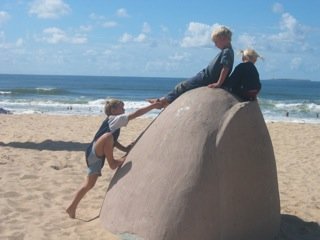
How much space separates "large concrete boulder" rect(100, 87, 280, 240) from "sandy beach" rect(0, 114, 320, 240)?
1.29 feet

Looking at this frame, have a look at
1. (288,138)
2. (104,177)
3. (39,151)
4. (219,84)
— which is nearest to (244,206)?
(219,84)

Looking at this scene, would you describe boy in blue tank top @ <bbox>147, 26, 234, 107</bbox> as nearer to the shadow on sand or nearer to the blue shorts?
the blue shorts

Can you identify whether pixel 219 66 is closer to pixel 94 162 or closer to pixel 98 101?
pixel 94 162

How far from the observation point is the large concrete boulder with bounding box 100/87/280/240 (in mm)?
4348

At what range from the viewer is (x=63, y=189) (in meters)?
6.63

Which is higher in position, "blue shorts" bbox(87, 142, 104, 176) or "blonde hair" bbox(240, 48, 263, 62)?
"blonde hair" bbox(240, 48, 263, 62)

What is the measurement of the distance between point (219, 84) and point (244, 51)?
0.48 m

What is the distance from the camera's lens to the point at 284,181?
8164 millimetres

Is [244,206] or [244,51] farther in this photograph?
[244,51]

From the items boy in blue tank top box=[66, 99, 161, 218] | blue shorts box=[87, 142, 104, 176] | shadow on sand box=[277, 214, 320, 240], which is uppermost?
boy in blue tank top box=[66, 99, 161, 218]

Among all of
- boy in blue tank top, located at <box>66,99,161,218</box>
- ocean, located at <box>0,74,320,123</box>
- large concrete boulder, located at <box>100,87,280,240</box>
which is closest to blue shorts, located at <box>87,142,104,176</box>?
boy in blue tank top, located at <box>66,99,161,218</box>

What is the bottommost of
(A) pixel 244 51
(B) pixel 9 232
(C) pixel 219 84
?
(B) pixel 9 232

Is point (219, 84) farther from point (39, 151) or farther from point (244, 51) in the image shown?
point (39, 151)

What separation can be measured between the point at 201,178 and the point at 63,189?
2794mm
